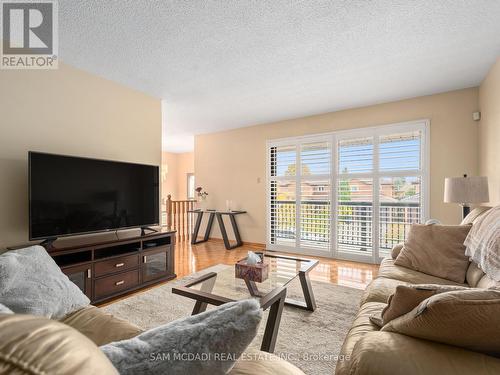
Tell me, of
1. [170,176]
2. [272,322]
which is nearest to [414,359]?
[272,322]

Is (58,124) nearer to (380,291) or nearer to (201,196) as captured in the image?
(380,291)

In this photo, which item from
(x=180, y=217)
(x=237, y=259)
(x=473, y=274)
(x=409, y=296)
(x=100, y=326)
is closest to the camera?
(x=409, y=296)

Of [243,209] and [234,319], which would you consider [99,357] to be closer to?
[234,319]

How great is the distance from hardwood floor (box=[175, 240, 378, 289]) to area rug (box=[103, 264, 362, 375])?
1.05ft

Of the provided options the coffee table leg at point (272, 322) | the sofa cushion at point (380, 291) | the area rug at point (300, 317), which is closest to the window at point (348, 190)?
the area rug at point (300, 317)

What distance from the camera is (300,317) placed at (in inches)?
89.0

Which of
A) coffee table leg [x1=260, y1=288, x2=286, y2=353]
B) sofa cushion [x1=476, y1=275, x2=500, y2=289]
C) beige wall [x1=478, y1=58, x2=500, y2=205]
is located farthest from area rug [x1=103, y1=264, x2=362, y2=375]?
beige wall [x1=478, y1=58, x2=500, y2=205]

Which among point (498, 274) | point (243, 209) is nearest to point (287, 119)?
point (243, 209)

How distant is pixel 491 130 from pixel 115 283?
4406mm

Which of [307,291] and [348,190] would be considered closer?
[307,291]

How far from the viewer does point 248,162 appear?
5.36 metres

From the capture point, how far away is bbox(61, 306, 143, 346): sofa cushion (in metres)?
1.25

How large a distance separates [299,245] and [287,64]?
3.10 m

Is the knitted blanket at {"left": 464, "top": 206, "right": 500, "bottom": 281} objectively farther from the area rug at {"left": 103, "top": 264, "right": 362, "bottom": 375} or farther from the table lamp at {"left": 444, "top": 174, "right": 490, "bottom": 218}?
the area rug at {"left": 103, "top": 264, "right": 362, "bottom": 375}
